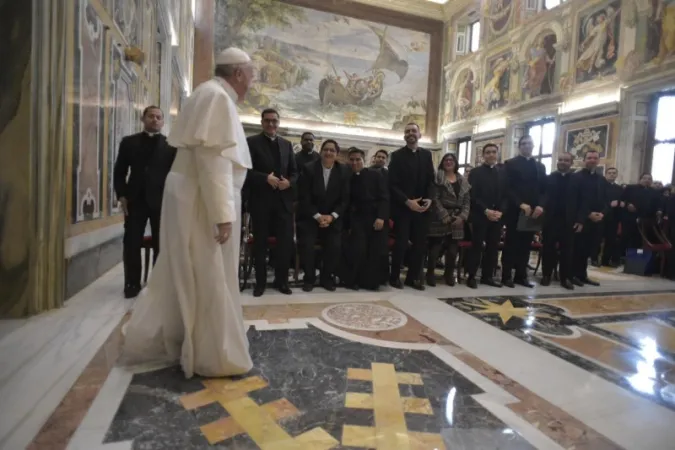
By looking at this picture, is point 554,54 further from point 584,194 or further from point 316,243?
point 316,243

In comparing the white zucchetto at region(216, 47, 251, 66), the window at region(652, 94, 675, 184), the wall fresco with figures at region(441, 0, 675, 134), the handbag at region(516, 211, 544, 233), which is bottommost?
the handbag at region(516, 211, 544, 233)

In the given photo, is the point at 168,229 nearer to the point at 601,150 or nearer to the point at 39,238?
the point at 39,238

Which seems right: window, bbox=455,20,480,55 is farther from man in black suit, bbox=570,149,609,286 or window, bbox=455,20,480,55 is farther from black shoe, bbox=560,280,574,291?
black shoe, bbox=560,280,574,291

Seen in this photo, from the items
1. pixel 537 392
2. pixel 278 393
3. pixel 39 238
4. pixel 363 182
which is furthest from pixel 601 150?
pixel 39 238

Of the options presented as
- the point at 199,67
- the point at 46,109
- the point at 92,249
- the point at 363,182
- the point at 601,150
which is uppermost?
the point at 199,67

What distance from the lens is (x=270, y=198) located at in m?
4.38

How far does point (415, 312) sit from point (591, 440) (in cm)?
213

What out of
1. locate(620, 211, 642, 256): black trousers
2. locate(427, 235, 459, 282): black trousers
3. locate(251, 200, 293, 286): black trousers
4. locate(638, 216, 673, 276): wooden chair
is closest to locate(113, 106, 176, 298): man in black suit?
locate(251, 200, 293, 286): black trousers

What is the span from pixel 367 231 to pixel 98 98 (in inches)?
136

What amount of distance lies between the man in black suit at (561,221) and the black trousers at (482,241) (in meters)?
0.85

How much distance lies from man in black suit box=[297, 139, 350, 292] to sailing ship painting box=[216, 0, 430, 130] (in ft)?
40.2

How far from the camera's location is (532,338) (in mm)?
3418

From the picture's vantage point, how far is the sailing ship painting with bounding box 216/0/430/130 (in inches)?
638

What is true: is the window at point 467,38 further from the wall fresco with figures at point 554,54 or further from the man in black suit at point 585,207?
the man in black suit at point 585,207
